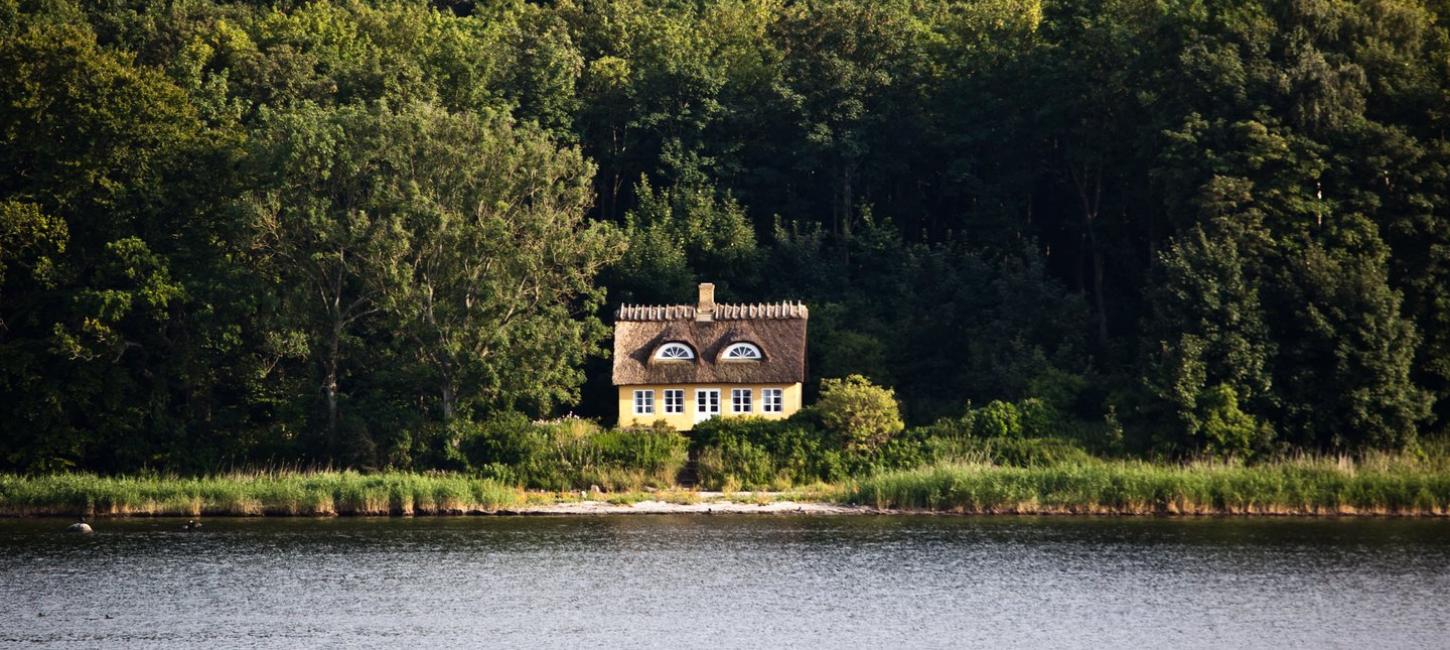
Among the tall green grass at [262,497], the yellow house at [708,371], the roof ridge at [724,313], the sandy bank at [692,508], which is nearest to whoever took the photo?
the sandy bank at [692,508]

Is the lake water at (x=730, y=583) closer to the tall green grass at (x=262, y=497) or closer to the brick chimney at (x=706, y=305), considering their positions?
the tall green grass at (x=262, y=497)

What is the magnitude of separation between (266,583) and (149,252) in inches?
784

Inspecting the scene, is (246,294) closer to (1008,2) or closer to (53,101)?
(53,101)

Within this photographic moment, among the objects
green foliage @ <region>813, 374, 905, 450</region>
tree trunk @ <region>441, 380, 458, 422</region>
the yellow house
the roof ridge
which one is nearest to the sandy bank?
green foliage @ <region>813, 374, 905, 450</region>

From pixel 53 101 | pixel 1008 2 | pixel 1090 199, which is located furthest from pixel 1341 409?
pixel 53 101

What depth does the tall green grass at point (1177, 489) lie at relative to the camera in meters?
51.7

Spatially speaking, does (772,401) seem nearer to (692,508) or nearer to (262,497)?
(692,508)

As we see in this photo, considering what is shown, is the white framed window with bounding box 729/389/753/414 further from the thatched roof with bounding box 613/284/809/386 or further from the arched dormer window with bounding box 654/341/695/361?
the arched dormer window with bounding box 654/341/695/361

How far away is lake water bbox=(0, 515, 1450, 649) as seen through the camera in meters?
36.9

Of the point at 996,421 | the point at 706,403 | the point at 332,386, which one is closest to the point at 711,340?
the point at 706,403

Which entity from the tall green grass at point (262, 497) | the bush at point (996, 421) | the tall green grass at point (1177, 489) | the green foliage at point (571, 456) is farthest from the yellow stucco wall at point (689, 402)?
the tall green grass at point (262, 497)

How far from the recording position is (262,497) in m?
53.6

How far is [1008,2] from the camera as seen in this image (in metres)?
76.0

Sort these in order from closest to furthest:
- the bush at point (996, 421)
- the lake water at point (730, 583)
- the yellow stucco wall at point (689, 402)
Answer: the lake water at point (730, 583) < the bush at point (996, 421) < the yellow stucco wall at point (689, 402)
